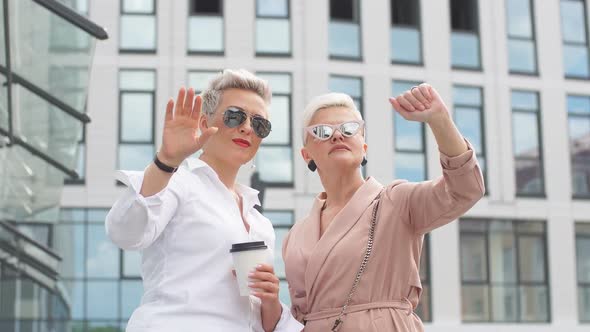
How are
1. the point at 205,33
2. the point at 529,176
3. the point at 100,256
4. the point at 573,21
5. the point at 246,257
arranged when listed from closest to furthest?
the point at 246,257 < the point at 100,256 < the point at 205,33 < the point at 529,176 < the point at 573,21

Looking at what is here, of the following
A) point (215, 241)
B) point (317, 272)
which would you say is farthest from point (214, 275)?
point (317, 272)

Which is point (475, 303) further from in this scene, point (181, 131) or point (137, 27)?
point (181, 131)

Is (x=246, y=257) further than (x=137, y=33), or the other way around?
(x=137, y=33)

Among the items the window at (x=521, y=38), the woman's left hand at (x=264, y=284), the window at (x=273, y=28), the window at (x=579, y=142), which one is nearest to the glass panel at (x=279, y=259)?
the window at (x=273, y=28)

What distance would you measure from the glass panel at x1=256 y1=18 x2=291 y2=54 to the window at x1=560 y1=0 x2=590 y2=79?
7.98 m

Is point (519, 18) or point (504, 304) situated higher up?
point (519, 18)

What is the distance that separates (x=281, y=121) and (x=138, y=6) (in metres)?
4.71

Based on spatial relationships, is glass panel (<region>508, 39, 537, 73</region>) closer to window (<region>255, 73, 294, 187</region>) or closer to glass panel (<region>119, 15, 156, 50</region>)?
window (<region>255, 73, 294, 187</region>)

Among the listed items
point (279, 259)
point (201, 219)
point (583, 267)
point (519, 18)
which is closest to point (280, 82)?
point (279, 259)

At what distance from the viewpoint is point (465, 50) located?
27.8m

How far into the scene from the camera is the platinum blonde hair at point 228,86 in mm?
4254

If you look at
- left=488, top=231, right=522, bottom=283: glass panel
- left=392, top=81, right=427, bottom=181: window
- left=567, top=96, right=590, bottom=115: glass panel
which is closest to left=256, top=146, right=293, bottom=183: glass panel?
left=392, top=81, right=427, bottom=181: window

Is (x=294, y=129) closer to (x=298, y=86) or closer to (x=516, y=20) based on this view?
(x=298, y=86)

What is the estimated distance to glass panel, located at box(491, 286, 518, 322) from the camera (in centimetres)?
2691
